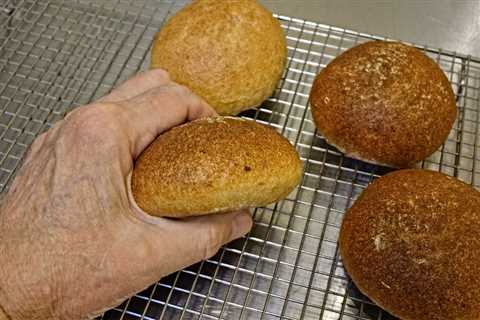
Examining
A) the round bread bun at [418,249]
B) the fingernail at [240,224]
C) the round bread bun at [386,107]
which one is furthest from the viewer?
the round bread bun at [386,107]

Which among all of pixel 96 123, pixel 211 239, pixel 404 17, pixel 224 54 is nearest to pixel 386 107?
pixel 224 54

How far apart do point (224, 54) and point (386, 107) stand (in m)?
0.49

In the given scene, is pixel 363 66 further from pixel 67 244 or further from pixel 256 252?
pixel 67 244

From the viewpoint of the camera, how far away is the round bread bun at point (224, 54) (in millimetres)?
1666

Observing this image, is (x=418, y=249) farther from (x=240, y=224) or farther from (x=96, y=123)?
(x=96, y=123)

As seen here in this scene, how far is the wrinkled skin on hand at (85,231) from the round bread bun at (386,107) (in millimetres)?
475

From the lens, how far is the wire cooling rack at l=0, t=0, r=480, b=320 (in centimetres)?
146

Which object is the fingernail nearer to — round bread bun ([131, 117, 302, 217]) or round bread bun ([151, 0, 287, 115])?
round bread bun ([131, 117, 302, 217])

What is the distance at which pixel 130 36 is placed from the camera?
209 centimetres

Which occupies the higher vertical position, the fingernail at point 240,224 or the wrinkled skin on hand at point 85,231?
the wrinkled skin on hand at point 85,231

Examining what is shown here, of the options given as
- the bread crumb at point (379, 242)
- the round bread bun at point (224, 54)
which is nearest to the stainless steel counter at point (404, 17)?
the round bread bun at point (224, 54)

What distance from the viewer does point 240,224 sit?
4.54ft

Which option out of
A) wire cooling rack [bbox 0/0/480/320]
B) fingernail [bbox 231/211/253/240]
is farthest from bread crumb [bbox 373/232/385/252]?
fingernail [bbox 231/211/253/240]

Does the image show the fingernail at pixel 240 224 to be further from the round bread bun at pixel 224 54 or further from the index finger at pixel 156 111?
the round bread bun at pixel 224 54
